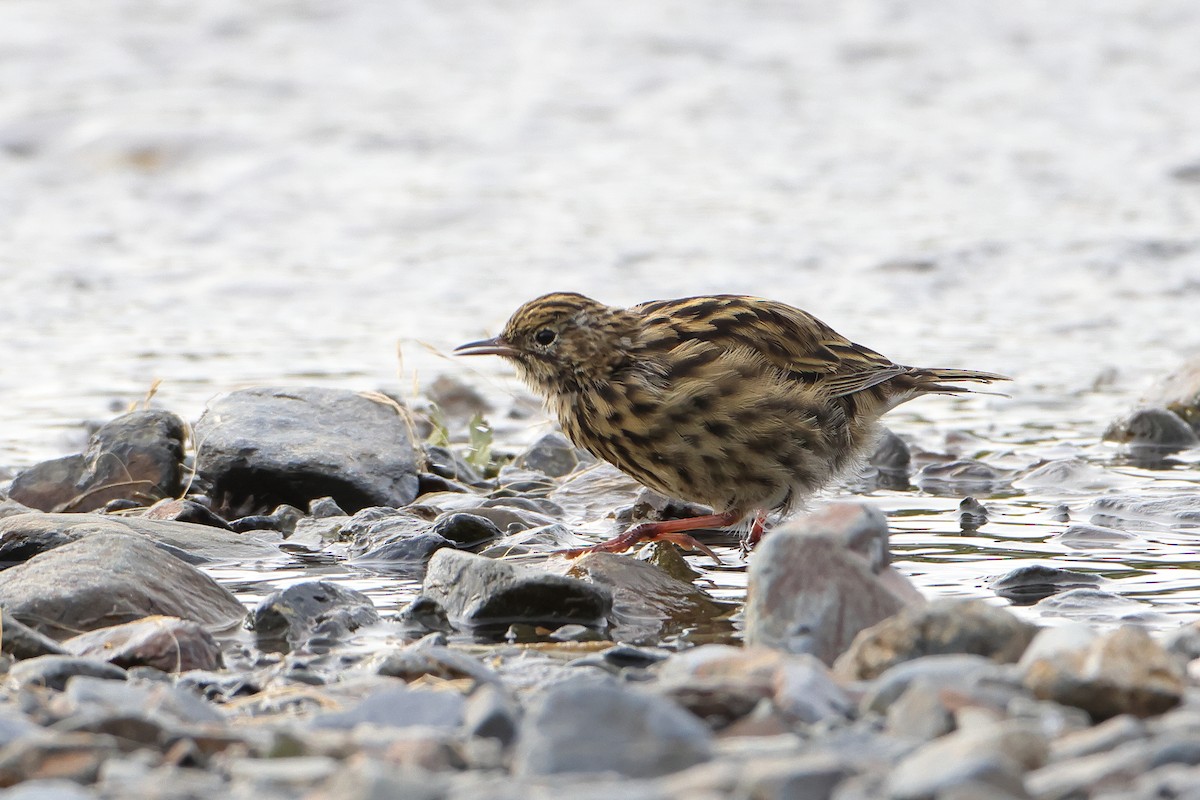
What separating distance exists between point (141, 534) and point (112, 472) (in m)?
A: 1.42

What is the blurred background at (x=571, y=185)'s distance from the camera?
38.0 feet

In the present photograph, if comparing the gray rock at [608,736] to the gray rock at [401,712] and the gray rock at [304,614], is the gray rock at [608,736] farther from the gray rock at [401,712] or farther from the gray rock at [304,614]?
the gray rock at [304,614]

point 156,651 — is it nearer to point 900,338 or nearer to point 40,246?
point 900,338

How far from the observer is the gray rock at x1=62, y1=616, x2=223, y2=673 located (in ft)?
17.5

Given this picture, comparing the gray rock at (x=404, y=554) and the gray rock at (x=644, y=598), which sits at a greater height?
the gray rock at (x=404, y=554)

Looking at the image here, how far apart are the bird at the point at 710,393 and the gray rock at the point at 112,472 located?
1774 mm

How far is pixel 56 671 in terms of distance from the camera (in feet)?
16.3

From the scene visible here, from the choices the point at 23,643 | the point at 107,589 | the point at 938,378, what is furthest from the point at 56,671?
the point at 938,378

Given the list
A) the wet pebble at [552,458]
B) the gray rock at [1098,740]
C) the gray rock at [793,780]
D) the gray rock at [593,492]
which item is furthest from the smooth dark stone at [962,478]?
the gray rock at [793,780]

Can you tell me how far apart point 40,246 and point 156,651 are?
30.6ft

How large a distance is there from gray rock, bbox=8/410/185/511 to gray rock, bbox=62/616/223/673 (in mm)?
2482

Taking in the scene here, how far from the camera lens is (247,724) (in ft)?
14.9

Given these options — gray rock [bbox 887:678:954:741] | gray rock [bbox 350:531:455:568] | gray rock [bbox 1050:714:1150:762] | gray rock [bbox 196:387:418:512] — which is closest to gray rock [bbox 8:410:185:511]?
gray rock [bbox 196:387:418:512]

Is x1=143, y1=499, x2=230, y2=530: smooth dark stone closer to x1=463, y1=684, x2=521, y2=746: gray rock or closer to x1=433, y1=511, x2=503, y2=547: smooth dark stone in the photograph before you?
x1=433, y1=511, x2=503, y2=547: smooth dark stone
